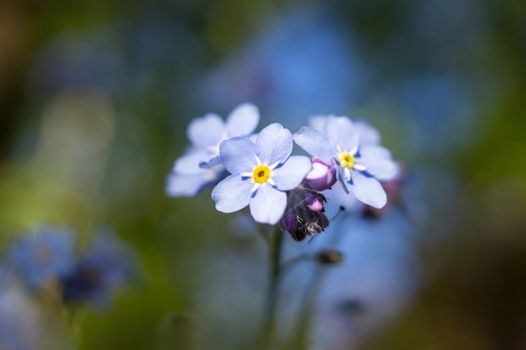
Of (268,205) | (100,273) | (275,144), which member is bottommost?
(268,205)

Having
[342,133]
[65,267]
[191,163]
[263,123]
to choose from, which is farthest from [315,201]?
[263,123]

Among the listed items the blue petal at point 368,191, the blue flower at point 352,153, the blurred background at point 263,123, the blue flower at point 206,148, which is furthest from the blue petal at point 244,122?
the blurred background at point 263,123

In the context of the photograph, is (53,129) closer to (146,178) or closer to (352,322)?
(146,178)

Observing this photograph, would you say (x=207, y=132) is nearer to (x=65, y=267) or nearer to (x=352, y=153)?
(x=352, y=153)

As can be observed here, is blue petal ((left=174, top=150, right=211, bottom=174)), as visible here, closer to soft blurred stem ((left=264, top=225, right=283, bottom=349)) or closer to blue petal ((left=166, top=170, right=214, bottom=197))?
blue petal ((left=166, top=170, right=214, bottom=197))

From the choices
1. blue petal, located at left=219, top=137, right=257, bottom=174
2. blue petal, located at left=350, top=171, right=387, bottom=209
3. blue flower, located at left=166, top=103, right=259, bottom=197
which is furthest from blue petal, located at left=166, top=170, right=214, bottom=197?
blue petal, located at left=350, top=171, right=387, bottom=209

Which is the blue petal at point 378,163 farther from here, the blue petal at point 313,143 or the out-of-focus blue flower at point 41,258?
the out-of-focus blue flower at point 41,258
